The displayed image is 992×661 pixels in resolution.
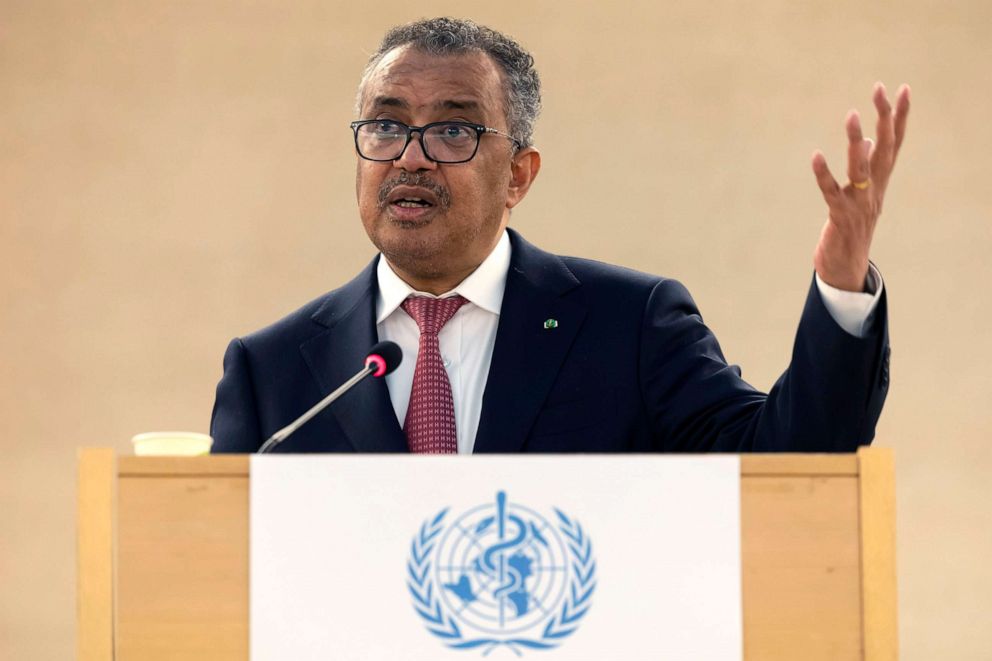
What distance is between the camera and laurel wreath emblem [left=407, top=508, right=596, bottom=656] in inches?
64.6

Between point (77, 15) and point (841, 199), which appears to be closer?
point (841, 199)

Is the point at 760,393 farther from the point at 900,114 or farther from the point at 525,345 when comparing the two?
the point at 900,114

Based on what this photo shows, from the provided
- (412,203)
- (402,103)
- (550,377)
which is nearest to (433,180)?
(412,203)

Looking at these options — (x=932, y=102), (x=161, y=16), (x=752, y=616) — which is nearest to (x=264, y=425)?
(x=752, y=616)

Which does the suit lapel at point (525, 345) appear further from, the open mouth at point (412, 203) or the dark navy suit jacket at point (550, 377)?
the open mouth at point (412, 203)

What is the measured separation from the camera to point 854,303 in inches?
82.5

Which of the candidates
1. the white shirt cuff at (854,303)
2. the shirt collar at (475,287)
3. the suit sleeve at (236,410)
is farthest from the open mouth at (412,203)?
the white shirt cuff at (854,303)

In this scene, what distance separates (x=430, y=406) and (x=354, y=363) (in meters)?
0.20

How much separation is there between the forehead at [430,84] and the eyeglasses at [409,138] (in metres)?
0.04

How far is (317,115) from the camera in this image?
5211 mm

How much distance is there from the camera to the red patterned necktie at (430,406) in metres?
2.57

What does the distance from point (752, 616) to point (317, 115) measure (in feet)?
12.6

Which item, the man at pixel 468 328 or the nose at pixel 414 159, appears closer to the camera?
the man at pixel 468 328

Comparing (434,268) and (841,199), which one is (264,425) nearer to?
(434,268)
